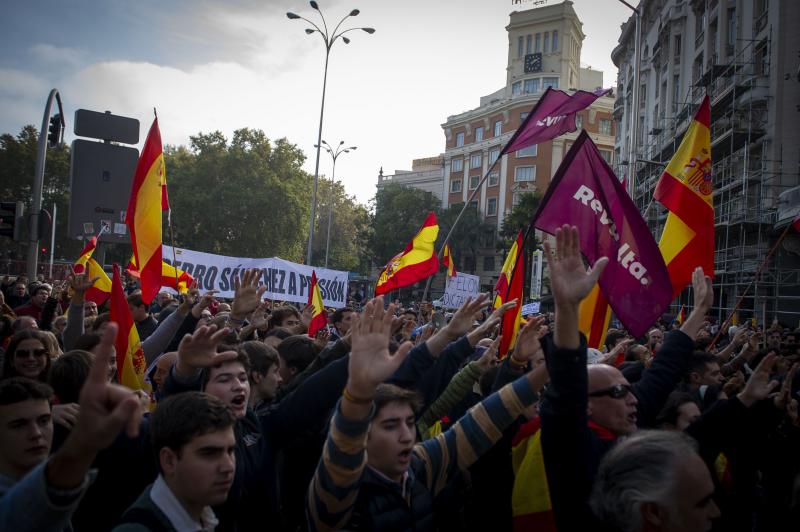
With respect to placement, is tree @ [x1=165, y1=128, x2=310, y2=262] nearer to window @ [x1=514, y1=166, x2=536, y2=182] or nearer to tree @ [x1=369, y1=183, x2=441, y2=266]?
tree @ [x1=369, y1=183, x2=441, y2=266]

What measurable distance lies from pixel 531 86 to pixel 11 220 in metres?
56.7

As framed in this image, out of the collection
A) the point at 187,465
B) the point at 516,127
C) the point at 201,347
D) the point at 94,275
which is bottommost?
the point at 187,465

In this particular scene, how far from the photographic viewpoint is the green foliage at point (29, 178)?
44094 mm

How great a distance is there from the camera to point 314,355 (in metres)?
4.22

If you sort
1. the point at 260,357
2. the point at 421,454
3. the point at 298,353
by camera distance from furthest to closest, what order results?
1. the point at 298,353
2. the point at 260,357
3. the point at 421,454

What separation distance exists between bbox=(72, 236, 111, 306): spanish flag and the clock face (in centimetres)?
5718

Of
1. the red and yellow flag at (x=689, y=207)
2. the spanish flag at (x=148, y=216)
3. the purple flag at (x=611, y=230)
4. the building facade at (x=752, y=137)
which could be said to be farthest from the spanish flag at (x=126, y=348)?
the building facade at (x=752, y=137)

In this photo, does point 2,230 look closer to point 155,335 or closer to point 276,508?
point 155,335

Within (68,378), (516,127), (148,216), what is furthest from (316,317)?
(516,127)

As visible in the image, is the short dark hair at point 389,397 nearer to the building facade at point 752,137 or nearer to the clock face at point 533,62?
the building facade at point 752,137

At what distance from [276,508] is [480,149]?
6110 centimetres

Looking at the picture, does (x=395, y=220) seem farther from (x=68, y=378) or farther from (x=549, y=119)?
(x=68, y=378)

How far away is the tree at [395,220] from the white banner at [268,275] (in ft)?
144

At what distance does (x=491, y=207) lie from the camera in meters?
60.5
